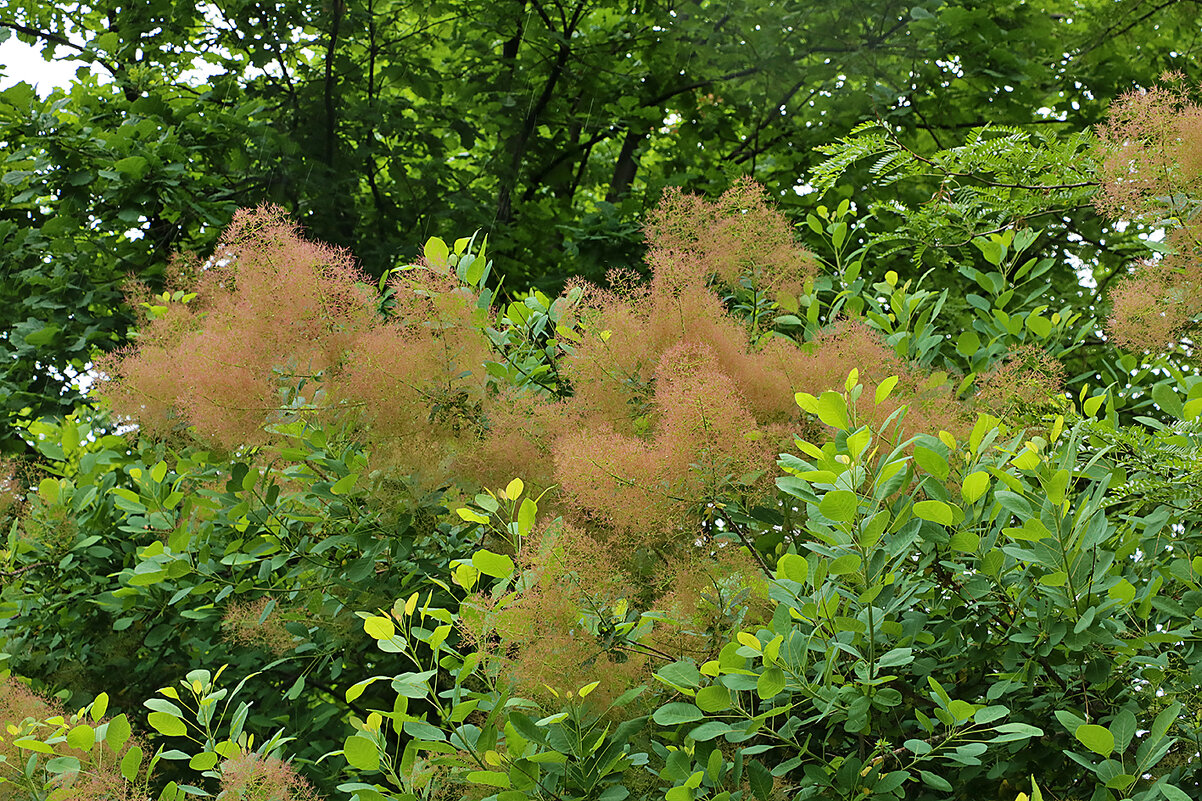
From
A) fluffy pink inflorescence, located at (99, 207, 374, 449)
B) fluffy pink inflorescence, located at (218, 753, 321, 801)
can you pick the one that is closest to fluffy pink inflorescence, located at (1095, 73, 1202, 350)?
fluffy pink inflorescence, located at (99, 207, 374, 449)

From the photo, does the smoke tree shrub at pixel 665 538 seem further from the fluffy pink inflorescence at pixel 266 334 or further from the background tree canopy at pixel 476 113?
the background tree canopy at pixel 476 113

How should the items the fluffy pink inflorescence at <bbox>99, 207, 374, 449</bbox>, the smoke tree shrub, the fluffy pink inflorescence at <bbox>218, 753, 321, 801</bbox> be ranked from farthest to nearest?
the fluffy pink inflorescence at <bbox>99, 207, 374, 449</bbox>, the fluffy pink inflorescence at <bbox>218, 753, 321, 801</bbox>, the smoke tree shrub

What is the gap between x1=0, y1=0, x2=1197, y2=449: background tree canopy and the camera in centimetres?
498

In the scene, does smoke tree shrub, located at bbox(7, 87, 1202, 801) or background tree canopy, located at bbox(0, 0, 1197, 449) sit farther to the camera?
background tree canopy, located at bbox(0, 0, 1197, 449)

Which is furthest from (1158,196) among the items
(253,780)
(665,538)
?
(253,780)

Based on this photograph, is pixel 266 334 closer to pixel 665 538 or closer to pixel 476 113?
pixel 665 538

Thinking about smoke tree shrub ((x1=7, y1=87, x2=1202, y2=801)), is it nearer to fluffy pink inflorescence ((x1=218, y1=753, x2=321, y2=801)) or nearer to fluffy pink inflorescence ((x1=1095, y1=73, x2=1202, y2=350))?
fluffy pink inflorescence ((x1=218, y1=753, x2=321, y2=801))

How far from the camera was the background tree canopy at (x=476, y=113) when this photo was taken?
16.4 feet

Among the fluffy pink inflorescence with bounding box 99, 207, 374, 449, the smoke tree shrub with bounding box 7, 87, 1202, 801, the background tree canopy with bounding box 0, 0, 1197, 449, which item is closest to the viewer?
the smoke tree shrub with bounding box 7, 87, 1202, 801

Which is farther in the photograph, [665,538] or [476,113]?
[476,113]

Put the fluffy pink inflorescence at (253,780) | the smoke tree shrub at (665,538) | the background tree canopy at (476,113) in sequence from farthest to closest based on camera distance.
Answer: the background tree canopy at (476,113)
the fluffy pink inflorescence at (253,780)
the smoke tree shrub at (665,538)

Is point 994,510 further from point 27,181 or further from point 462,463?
point 27,181

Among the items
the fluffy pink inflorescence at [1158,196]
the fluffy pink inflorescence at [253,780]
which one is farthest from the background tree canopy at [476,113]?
the fluffy pink inflorescence at [253,780]

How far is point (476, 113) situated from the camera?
5.60m
